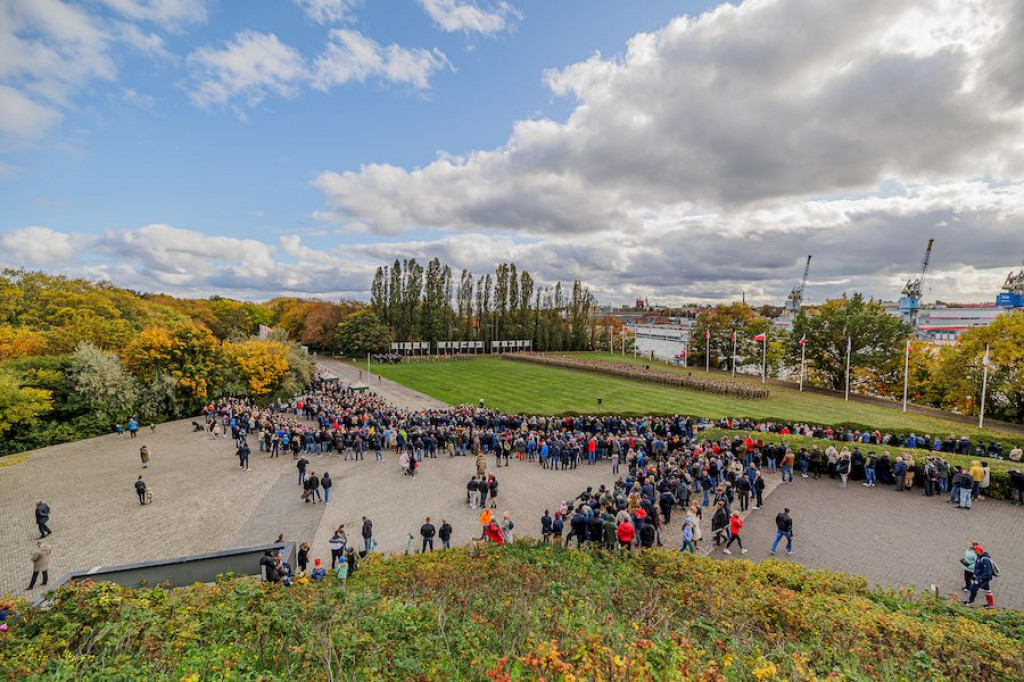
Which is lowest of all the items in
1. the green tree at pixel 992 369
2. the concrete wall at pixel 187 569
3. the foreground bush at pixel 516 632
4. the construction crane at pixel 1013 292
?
the concrete wall at pixel 187 569

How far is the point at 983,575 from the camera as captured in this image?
9.21 metres

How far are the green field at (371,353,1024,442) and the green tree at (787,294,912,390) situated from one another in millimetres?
5055

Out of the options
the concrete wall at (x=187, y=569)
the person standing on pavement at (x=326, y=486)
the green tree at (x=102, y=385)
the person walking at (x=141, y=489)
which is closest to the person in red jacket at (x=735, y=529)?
the concrete wall at (x=187, y=569)

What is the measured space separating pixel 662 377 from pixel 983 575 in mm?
32717

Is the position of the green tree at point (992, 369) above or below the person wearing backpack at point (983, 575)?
above

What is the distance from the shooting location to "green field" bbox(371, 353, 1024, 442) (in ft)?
91.7

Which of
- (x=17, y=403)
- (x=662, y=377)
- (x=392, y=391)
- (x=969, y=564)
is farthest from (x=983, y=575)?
(x=392, y=391)

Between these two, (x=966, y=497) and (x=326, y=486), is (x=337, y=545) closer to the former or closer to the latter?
(x=326, y=486)

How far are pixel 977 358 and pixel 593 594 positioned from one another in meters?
33.9

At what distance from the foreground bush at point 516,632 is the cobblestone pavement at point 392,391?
82.6 ft

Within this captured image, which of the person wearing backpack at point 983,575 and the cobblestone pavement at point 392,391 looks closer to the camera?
the person wearing backpack at point 983,575

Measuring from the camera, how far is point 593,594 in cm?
823

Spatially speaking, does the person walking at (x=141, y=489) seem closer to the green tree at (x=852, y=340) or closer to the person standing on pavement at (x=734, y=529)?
the person standing on pavement at (x=734, y=529)

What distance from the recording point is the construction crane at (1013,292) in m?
72.5
